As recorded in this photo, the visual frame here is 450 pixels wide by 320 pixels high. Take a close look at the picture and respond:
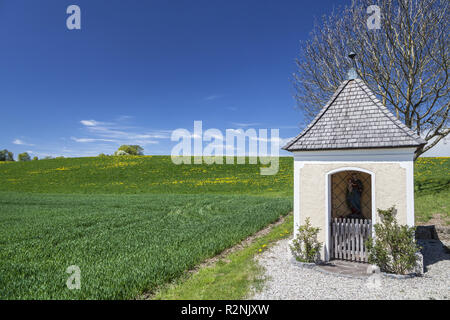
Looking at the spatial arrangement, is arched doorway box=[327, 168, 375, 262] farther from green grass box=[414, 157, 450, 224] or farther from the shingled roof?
green grass box=[414, 157, 450, 224]

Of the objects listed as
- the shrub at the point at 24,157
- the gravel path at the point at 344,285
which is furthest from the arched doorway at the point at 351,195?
the shrub at the point at 24,157

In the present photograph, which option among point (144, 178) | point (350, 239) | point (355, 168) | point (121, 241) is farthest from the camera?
point (144, 178)

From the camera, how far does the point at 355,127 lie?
24.6 feet

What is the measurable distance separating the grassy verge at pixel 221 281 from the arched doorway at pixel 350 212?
2718 mm

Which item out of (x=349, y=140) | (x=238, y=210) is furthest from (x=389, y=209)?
(x=238, y=210)

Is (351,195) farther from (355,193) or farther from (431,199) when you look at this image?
(431,199)

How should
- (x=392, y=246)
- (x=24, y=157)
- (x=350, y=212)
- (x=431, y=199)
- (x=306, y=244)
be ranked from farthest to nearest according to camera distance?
1. (x=24, y=157)
2. (x=431, y=199)
3. (x=350, y=212)
4. (x=306, y=244)
5. (x=392, y=246)

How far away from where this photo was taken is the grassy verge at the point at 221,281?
554 centimetres

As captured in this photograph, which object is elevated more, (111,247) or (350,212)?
(350,212)

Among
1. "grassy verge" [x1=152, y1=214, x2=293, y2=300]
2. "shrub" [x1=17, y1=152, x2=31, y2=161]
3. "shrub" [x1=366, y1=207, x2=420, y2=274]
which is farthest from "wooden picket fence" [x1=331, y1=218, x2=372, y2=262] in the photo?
"shrub" [x1=17, y1=152, x2=31, y2=161]

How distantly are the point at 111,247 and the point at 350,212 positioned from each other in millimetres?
9217

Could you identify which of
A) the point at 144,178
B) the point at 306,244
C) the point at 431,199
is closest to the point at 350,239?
the point at 306,244

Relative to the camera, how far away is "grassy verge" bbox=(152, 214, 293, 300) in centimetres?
554
